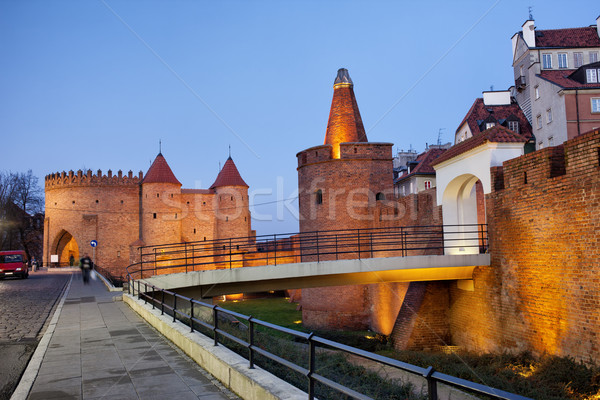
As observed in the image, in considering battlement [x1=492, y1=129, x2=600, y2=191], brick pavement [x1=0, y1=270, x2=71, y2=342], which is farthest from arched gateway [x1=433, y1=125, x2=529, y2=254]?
brick pavement [x1=0, y1=270, x2=71, y2=342]

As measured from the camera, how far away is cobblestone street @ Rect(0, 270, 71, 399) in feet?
24.2

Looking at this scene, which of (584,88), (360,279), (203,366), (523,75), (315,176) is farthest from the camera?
(523,75)

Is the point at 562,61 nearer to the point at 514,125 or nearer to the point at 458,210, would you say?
the point at 514,125

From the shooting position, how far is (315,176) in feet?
82.6

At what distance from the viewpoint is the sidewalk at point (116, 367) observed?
5.75 m

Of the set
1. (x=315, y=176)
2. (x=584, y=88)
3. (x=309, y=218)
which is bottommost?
(x=309, y=218)

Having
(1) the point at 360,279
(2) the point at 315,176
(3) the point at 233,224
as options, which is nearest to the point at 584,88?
(2) the point at 315,176

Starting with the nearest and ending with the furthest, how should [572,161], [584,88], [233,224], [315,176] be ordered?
[572,161]
[315,176]
[584,88]
[233,224]

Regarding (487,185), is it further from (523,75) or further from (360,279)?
(523,75)

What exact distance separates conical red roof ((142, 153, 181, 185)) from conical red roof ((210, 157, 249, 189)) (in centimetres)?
407

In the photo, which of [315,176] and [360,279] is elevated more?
[315,176]

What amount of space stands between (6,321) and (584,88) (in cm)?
3461

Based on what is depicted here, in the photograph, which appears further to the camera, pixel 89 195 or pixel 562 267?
pixel 89 195

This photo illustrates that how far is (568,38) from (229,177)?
31952mm
